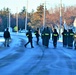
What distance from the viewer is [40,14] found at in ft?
332

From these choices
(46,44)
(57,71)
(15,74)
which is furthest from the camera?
(46,44)

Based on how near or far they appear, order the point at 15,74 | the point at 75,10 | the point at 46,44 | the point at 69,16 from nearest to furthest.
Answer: the point at 15,74
the point at 46,44
the point at 69,16
the point at 75,10

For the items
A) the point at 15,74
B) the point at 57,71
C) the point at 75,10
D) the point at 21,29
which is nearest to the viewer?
the point at 15,74

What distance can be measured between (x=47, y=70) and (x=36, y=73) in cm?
107

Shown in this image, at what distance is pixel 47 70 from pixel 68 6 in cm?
8643

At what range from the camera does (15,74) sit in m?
12.2

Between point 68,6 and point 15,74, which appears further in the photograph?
point 68,6

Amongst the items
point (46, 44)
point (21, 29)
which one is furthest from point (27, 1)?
point (46, 44)

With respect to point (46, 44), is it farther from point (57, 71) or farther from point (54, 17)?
point (54, 17)

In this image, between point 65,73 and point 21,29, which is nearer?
point 65,73

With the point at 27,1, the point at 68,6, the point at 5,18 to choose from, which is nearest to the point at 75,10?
the point at 68,6

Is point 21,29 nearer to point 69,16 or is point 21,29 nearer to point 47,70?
point 69,16

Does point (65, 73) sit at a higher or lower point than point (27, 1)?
lower

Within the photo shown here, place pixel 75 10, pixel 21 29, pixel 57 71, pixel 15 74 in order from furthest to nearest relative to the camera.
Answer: pixel 21 29
pixel 75 10
pixel 57 71
pixel 15 74
